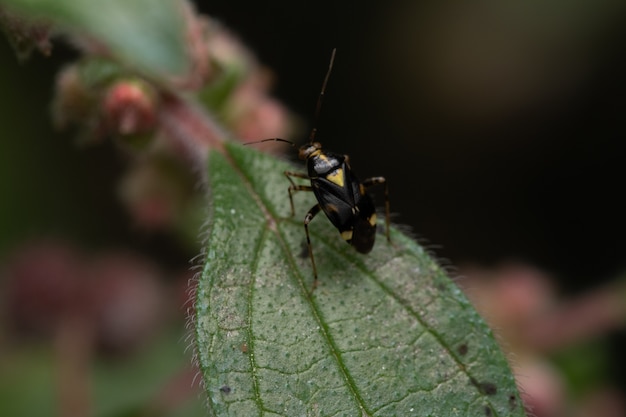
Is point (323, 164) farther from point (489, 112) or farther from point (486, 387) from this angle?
point (489, 112)

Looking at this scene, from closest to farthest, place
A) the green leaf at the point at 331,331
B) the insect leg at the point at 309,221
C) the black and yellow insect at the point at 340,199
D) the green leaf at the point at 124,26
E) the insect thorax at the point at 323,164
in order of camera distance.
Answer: the green leaf at the point at 124,26, the green leaf at the point at 331,331, the insect leg at the point at 309,221, the black and yellow insect at the point at 340,199, the insect thorax at the point at 323,164

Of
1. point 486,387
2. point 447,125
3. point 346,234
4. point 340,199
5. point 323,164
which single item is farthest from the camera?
point 447,125

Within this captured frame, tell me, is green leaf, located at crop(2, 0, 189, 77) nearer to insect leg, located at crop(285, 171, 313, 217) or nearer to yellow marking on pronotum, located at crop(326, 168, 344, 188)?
insect leg, located at crop(285, 171, 313, 217)

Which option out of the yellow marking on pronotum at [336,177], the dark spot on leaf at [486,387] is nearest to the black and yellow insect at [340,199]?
the yellow marking on pronotum at [336,177]

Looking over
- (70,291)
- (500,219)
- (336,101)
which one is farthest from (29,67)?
(500,219)

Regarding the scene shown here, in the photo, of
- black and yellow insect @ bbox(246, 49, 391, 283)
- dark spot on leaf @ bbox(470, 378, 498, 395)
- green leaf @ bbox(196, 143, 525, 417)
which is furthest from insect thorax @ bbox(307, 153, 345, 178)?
dark spot on leaf @ bbox(470, 378, 498, 395)

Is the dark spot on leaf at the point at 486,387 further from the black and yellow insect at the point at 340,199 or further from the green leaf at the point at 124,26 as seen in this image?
the green leaf at the point at 124,26

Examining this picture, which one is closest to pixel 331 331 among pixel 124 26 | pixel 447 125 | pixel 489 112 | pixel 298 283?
pixel 298 283
